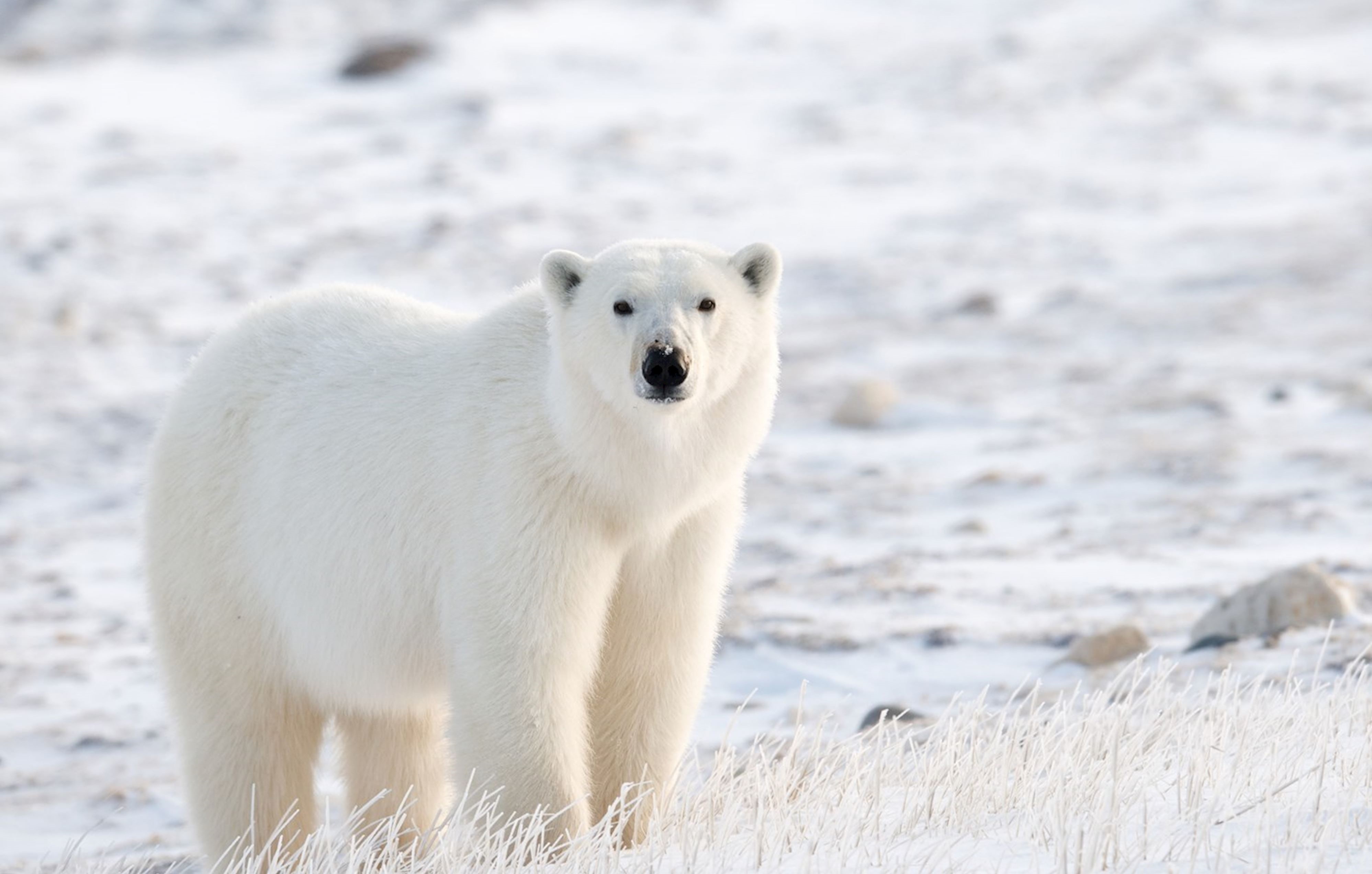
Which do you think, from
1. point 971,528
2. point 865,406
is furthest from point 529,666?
point 865,406

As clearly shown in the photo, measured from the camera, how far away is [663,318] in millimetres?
3102

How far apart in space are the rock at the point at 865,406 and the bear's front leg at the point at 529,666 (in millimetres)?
6395

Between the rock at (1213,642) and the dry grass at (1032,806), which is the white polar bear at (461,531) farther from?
the rock at (1213,642)

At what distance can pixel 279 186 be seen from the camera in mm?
15789

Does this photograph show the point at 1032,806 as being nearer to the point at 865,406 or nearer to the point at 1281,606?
the point at 1281,606

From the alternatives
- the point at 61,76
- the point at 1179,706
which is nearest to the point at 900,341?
the point at 1179,706

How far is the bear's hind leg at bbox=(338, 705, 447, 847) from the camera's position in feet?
13.0

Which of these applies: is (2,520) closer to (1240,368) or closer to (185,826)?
(185,826)

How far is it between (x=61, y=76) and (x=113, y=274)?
6.76 m

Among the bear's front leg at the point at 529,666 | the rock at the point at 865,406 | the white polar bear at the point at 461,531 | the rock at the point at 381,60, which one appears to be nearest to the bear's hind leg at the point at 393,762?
the white polar bear at the point at 461,531

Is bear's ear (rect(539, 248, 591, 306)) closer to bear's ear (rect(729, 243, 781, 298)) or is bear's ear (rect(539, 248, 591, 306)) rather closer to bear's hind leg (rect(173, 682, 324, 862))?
bear's ear (rect(729, 243, 781, 298))

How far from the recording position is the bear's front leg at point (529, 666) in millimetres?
Answer: 3158

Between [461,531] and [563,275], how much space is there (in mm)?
576

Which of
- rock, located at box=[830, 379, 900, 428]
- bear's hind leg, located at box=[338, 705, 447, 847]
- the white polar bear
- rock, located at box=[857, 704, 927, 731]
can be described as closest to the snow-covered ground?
rock, located at box=[830, 379, 900, 428]
